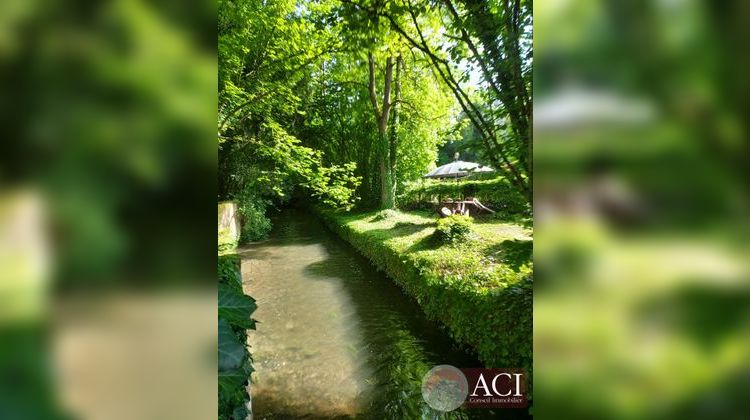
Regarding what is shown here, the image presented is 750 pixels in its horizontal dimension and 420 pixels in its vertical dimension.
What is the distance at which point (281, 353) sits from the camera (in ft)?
11.2

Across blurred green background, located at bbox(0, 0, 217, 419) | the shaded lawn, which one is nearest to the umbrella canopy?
the shaded lawn

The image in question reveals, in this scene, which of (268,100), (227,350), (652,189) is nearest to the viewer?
(227,350)

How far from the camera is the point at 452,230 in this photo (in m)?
4.36

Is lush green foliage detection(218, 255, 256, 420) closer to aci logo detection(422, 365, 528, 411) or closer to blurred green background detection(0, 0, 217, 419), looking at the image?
blurred green background detection(0, 0, 217, 419)

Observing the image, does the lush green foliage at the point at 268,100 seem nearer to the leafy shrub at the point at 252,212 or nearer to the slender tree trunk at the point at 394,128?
the leafy shrub at the point at 252,212

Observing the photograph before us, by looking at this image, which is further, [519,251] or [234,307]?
[519,251]

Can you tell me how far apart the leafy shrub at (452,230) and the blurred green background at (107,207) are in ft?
10.9

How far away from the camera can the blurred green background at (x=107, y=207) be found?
81 centimetres

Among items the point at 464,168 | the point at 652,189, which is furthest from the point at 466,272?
the point at 652,189

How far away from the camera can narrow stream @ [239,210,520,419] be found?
2.92m

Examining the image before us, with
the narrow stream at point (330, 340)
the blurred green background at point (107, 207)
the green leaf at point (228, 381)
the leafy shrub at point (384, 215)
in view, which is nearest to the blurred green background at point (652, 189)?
the narrow stream at point (330, 340)

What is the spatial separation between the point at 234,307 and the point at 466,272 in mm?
2653

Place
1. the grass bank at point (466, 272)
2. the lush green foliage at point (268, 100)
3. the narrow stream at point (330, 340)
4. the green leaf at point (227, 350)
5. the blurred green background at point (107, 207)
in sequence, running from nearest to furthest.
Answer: the blurred green background at point (107, 207) → the green leaf at point (227, 350) → the grass bank at point (466, 272) → the lush green foliage at point (268, 100) → the narrow stream at point (330, 340)

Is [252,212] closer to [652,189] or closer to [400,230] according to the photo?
[400,230]
